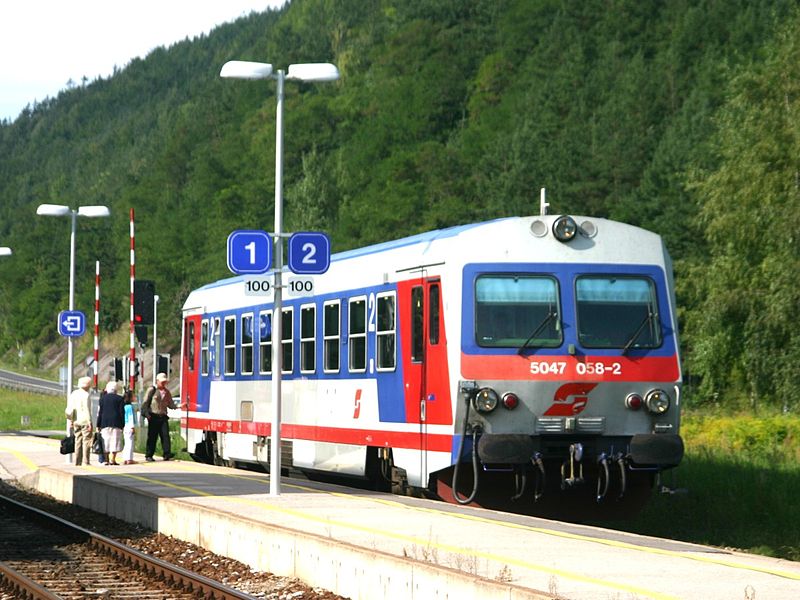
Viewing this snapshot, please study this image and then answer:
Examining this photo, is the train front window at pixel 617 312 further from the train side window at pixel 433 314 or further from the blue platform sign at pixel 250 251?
the blue platform sign at pixel 250 251

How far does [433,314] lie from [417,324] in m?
0.47

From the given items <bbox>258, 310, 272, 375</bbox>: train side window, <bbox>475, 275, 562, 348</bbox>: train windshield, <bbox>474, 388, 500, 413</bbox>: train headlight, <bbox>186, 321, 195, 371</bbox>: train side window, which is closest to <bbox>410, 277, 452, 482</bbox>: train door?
<bbox>474, 388, 500, 413</bbox>: train headlight

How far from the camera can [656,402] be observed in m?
18.3

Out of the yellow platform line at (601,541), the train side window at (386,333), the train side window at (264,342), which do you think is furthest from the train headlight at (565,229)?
the train side window at (264,342)

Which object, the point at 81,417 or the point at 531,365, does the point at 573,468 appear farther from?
the point at 81,417

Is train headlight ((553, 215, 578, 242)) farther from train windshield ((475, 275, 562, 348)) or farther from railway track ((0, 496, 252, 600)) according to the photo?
railway track ((0, 496, 252, 600))

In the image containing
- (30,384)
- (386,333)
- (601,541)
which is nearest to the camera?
(601,541)

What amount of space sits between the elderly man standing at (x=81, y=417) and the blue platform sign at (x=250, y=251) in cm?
794

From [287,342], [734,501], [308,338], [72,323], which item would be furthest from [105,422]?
[734,501]

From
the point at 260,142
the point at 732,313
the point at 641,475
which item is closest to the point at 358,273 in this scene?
the point at 641,475

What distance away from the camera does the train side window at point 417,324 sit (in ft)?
62.6

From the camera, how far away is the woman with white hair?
90.9ft

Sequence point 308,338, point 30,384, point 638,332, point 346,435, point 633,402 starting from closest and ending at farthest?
point 633,402 < point 638,332 < point 346,435 < point 308,338 < point 30,384

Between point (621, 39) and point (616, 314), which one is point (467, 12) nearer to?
point (621, 39)
